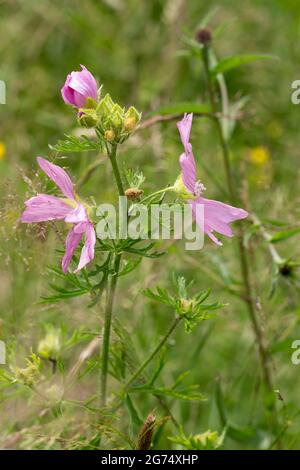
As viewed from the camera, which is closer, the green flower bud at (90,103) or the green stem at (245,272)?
the green flower bud at (90,103)

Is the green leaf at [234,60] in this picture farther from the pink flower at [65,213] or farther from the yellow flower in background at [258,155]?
the yellow flower in background at [258,155]

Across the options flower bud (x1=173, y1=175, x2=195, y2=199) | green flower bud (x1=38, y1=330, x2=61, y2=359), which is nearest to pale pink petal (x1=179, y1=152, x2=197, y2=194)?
flower bud (x1=173, y1=175, x2=195, y2=199)

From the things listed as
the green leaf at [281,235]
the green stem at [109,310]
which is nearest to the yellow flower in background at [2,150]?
the green leaf at [281,235]

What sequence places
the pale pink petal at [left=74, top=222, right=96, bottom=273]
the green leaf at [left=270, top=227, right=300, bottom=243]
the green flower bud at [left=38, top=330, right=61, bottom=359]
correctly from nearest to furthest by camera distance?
the pale pink petal at [left=74, top=222, right=96, bottom=273] → the green flower bud at [left=38, top=330, right=61, bottom=359] → the green leaf at [left=270, top=227, right=300, bottom=243]

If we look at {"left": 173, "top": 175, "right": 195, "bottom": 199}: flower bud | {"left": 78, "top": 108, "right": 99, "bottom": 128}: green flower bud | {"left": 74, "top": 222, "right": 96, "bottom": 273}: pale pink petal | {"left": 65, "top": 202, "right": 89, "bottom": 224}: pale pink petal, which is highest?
{"left": 78, "top": 108, "right": 99, "bottom": 128}: green flower bud

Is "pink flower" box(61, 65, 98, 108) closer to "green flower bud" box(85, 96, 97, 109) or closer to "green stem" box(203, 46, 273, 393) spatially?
"green flower bud" box(85, 96, 97, 109)

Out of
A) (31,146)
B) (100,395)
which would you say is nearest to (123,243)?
(100,395)

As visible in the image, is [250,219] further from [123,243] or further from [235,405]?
[123,243]
